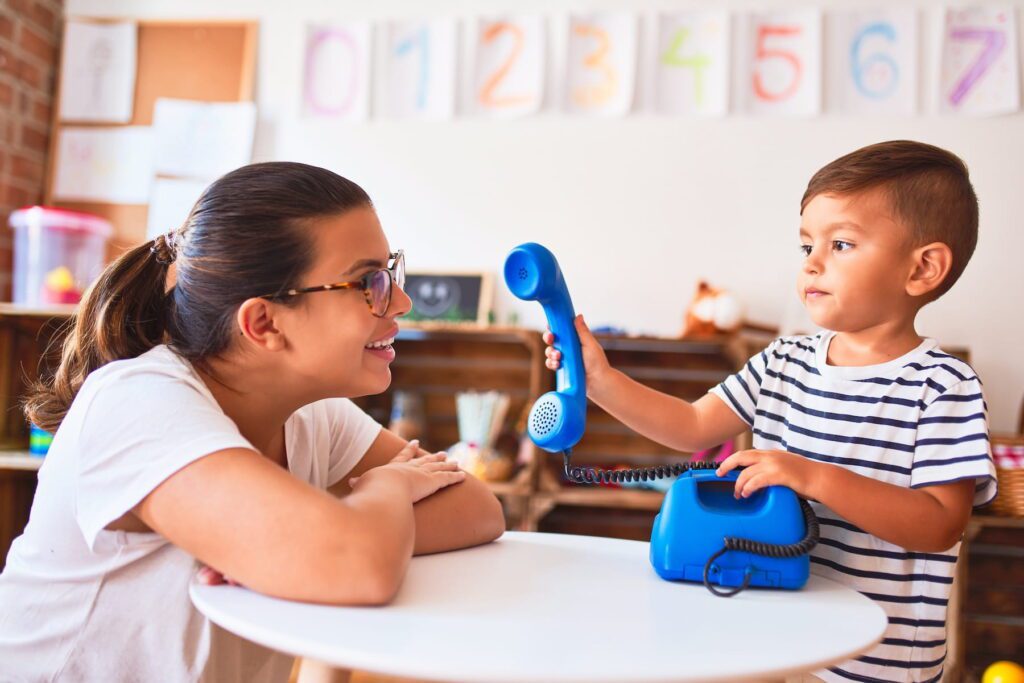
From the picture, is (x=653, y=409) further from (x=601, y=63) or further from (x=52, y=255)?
(x=52, y=255)

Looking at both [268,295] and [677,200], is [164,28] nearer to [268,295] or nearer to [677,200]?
[677,200]

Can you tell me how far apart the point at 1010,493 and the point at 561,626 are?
6.05 ft

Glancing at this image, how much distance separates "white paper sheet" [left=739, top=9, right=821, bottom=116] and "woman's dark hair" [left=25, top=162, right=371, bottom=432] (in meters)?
2.01

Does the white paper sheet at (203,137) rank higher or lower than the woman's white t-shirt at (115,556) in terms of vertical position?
Answer: higher

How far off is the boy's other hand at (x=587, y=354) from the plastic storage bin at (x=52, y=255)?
A: 219 cm

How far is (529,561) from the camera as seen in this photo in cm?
96

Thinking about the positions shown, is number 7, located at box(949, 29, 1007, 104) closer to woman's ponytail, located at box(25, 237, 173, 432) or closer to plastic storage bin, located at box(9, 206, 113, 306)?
woman's ponytail, located at box(25, 237, 173, 432)

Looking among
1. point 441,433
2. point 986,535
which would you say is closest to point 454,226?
point 441,433

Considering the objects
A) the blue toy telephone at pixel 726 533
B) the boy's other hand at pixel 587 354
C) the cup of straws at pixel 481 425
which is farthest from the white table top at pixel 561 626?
the cup of straws at pixel 481 425

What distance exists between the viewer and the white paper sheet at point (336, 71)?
115 inches

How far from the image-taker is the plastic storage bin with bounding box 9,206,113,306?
273 centimetres

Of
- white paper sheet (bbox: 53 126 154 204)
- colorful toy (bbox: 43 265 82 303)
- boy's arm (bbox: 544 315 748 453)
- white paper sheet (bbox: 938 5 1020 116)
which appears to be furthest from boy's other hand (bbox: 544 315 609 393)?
white paper sheet (bbox: 53 126 154 204)

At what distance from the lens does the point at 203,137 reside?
3000 millimetres

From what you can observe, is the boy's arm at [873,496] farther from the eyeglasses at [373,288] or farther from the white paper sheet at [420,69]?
the white paper sheet at [420,69]
